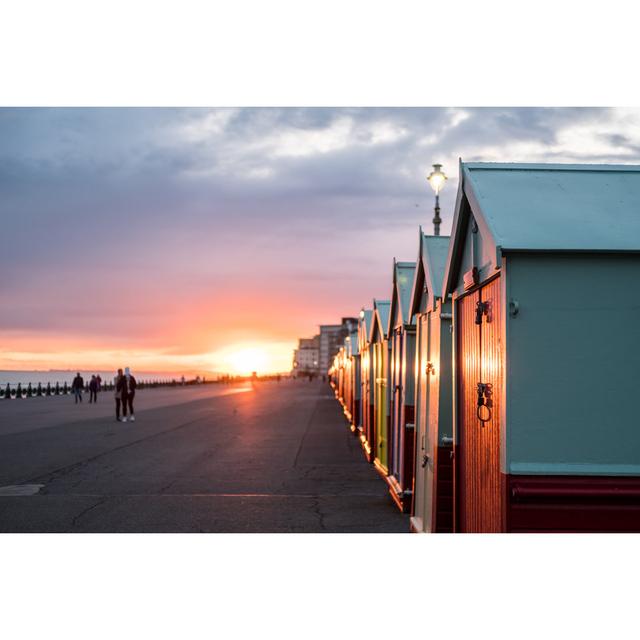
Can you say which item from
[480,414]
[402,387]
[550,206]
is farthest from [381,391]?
[550,206]

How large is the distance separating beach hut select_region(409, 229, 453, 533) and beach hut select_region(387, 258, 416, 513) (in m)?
1.09

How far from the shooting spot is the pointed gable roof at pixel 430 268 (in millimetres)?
8008

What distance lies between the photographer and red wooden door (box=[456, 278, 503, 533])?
5.51 meters

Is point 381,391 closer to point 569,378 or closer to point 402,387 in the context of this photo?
point 402,387

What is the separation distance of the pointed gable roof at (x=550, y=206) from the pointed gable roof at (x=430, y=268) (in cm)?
103

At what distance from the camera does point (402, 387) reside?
10.4 metres

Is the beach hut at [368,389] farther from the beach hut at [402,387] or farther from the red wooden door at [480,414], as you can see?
the red wooden door at [480,414]

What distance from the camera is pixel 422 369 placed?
8.52 metres

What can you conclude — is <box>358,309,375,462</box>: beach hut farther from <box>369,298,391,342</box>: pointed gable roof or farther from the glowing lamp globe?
the glowing lamp globe

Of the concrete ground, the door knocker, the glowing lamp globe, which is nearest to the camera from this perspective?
the door knocker

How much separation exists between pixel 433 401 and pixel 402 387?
2.72 meters

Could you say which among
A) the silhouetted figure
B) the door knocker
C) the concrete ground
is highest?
the door knocker

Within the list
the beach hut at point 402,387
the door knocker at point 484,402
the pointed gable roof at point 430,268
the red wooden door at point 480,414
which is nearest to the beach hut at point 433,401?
the pointed gable roof at point 430,268

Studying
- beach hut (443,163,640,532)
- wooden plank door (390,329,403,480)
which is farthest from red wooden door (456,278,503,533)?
wooden plank door (390,329,403,480)
